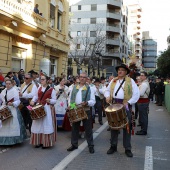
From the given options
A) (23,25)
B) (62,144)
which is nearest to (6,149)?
(62,144)

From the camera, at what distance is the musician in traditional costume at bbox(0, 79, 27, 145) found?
22.3 ft

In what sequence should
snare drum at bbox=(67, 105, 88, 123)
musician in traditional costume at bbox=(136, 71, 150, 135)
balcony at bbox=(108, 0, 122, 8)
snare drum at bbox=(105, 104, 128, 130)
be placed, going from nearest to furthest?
snare drum at bbox=(105, 104, 128, 130) < snare drum at bbox=(67, 105, 88, 123) < musician in traditional costume at bbox=(136, 71, 150, 135) < balcony at bbox=(108, 0, 122, 8)

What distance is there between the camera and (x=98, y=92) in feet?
36.7

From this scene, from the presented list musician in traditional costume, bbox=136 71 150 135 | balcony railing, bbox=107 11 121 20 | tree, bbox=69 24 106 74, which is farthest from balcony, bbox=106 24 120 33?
musician in traditional costume, bbox=136 71 150 135

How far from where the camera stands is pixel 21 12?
50.2ft

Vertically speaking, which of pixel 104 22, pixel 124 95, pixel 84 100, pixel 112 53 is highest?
Result: pixel 104 22

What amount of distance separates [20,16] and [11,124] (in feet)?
30.9

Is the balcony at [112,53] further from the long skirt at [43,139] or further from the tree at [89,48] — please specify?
the long skirt at [43,139]

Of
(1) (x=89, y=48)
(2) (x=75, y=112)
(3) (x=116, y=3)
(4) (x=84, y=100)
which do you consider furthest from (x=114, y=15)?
(2) (x=75, y=112)

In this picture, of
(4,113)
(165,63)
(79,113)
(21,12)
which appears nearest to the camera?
(79,113)

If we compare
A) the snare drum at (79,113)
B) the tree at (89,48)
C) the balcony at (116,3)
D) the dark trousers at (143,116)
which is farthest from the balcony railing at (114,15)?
the snare drum at (79,113)

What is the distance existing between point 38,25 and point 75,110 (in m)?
11.5

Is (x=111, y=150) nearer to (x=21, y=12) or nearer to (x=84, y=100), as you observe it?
(x=84, y=100)

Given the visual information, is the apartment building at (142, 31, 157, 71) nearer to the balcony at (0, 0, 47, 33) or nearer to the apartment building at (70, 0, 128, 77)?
the apartment building at (70, 0, 128, 77)
